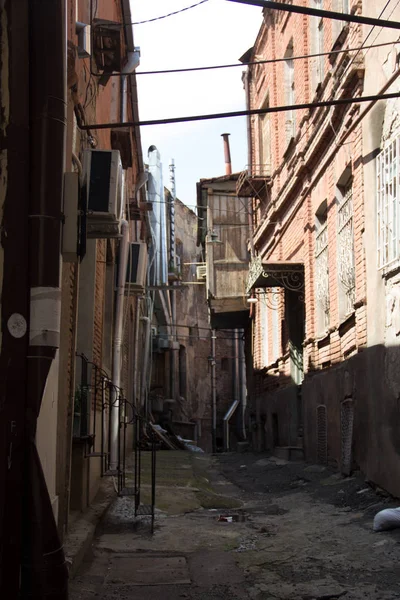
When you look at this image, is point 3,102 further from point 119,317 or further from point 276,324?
point 276,324

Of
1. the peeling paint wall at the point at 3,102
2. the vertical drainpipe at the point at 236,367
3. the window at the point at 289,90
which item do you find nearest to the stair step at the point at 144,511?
the peeling paint wall at the point at 3,102

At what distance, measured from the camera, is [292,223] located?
15.4 metres

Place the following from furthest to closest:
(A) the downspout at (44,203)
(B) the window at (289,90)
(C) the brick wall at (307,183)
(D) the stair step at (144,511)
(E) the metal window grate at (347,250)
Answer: (B) the window at (289,90)
(E) the metal window grate at (347,250)
(C) the brick wall at (307,183)
(D) the stair step at (144,511)
(A) the downspout at (44,203)

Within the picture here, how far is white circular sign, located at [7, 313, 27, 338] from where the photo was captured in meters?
3.25

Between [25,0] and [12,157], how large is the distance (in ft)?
2.36

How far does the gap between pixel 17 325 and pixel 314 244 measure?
10.6 metres

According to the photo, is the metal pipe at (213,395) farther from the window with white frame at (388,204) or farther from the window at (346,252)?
the window with white frame at (388,204)

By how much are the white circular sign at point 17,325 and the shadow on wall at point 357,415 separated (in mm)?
5275

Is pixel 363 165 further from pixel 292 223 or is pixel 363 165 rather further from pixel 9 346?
pixel 9 346

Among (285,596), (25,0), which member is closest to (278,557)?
(285,596)

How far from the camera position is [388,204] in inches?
331

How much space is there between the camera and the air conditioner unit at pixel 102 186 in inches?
265

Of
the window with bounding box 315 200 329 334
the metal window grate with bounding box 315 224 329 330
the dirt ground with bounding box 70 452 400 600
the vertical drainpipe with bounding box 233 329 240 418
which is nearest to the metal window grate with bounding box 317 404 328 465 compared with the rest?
the dirt ground with bounding box 70 452 400 600

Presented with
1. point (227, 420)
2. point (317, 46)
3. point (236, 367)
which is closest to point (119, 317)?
point (317, 46)
